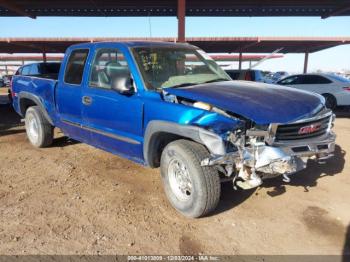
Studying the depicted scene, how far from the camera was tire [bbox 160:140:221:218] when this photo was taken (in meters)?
3.71

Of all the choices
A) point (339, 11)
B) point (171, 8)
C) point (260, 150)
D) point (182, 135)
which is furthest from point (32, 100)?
point (339, 11)

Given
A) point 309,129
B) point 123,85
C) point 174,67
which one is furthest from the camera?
point 174,67

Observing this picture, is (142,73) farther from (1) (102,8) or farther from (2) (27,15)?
(2) (27,15)

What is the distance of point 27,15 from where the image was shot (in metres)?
17.8

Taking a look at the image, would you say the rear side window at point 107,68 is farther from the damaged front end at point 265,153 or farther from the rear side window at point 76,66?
the damaged front end at point 265,153

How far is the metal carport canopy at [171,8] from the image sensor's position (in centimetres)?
1573

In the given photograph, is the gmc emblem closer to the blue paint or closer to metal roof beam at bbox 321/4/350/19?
the blue paint

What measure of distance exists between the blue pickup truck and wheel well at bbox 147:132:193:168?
13 mm

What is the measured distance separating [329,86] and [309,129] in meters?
11.1

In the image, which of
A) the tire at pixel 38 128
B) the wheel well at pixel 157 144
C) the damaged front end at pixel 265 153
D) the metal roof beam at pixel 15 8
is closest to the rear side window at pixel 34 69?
the tire at pixel 38 128


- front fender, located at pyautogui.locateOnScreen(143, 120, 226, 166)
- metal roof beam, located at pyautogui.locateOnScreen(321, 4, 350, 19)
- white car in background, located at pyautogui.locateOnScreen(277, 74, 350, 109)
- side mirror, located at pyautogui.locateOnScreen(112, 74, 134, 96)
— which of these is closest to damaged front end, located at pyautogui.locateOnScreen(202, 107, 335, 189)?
front fender, located at pyautogui.locateOnScreen(143, 120, 226, 166)

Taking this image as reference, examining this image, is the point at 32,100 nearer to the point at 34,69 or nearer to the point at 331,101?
the point at 34,69

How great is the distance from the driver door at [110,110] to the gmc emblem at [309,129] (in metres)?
1.87

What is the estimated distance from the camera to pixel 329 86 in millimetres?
14000
